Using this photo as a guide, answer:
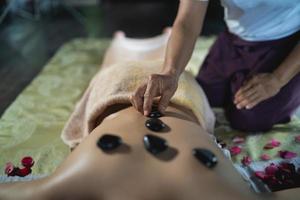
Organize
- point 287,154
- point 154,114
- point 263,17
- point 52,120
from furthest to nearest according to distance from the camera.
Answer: point 52,120, point 263,17, point 287,154, point 154,114

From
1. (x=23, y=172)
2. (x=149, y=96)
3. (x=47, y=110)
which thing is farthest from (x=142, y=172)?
(x=47, y=110)

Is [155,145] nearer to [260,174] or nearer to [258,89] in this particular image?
[260,174]

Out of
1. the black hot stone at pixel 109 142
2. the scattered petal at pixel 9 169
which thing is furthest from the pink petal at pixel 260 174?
the scattered petal at pixel 9 169

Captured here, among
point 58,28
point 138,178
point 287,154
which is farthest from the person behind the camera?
point 58,28

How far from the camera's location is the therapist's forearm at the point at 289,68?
1310 millimetres

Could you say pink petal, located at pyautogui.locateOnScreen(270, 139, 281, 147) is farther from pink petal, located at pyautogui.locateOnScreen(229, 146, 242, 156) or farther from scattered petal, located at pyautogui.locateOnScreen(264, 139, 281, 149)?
pink petal, located at pyautogui.locateOnScreen(229, 146, 242, 156)

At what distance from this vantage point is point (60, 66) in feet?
6.86

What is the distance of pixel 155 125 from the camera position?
0.95 metres

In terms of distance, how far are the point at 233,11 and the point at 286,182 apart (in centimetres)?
62

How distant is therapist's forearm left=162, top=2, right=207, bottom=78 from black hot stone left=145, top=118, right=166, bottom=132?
230 mm

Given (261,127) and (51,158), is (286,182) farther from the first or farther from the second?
(51,158)

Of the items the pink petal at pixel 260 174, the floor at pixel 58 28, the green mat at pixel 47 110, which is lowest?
the floor at pixel 58 28

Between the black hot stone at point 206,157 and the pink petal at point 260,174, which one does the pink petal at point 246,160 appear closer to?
the pink petal at point 260,174

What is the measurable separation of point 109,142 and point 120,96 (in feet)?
0.80
